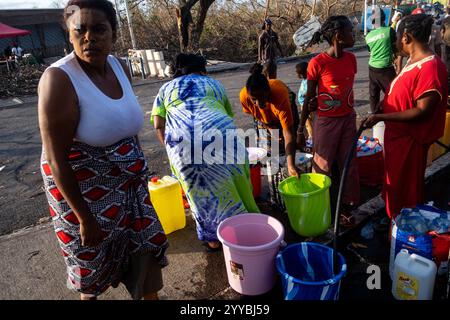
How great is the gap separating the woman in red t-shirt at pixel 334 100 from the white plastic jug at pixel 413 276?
895mm

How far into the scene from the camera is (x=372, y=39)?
612 cm

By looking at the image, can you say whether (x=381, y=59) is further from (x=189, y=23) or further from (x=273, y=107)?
(x=189, y=23)

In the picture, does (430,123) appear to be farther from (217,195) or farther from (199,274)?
(199,274)

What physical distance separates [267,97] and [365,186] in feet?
5.59

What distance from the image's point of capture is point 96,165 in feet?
6.16

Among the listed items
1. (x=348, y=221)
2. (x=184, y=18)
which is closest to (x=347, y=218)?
(x=348, y=221)

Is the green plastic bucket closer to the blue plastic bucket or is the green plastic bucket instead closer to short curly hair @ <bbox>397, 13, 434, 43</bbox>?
the blue plastic bucket

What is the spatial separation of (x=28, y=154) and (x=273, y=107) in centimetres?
500

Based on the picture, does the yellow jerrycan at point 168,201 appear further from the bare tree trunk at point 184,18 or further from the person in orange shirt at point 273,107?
the bare tree trunk at point 184,18

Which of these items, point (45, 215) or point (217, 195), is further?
point (45, 215)

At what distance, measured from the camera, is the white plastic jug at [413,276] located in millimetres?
2336

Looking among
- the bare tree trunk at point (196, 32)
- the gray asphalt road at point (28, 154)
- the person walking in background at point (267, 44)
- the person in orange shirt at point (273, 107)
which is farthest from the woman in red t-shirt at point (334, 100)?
the bare tree trunk at point (196, 32)

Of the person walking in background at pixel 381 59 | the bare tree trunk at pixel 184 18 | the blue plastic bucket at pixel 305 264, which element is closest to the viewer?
the blue plastic bucket at pixel 305 264
